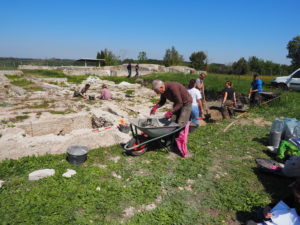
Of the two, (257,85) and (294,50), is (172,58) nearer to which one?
(294,50)

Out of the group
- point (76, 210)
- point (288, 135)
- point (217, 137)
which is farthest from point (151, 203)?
point (288, 135)

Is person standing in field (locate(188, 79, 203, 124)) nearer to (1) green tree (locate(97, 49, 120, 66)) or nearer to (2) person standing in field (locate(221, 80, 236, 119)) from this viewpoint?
(2) person standing in field (locate(221, 80, 236, 119))

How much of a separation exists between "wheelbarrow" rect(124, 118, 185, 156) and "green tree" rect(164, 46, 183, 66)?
4064 cm

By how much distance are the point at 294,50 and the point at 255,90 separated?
4235 centimetres

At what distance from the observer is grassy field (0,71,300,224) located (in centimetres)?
283

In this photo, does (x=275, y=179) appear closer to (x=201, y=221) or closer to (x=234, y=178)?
(x=234, y=178)

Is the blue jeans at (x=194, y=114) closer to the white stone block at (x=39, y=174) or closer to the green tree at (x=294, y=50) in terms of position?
the white stone block at (x=39, y=174)

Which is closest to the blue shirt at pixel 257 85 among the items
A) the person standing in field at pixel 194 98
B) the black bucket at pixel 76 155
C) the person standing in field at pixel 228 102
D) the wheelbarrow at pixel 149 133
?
the person standing in field at pixel 228 102

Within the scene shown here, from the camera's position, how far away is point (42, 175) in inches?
141

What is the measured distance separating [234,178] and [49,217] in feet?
10.0

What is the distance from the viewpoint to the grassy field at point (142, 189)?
2.83 meters

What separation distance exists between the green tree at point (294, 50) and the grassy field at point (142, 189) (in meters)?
45.6

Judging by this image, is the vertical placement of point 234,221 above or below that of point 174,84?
below

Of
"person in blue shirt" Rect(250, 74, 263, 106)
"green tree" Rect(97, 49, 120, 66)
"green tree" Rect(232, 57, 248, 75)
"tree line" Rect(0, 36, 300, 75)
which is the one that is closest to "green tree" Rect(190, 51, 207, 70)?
"tree line" Rect(0, 36, 300, 75)
